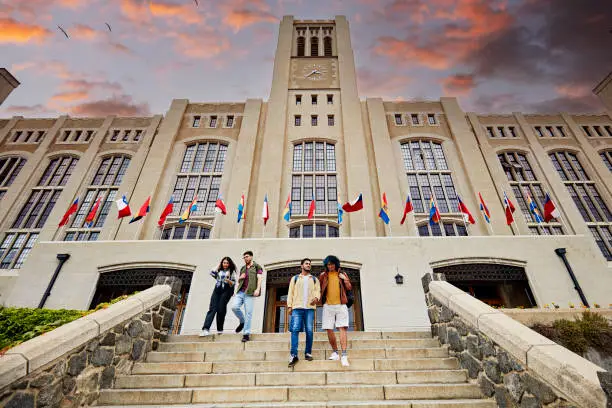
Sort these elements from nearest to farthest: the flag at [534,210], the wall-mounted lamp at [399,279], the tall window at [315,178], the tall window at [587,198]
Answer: the wall-mounted lamp at [399,279], the flag at [534,210], the tall window at [315,178], the tall window at [587,198]

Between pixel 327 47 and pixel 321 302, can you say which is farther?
pixel 327 47

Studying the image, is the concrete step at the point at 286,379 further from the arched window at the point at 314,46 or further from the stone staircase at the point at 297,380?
the arched window at the point at 314,46

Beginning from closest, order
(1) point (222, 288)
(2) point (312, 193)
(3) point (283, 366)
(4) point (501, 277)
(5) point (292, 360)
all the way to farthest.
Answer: (5) point (292, 360) < (3) point (283, 366) < (1) point (222, 288) < (4) point (501, 277) < (2) point (312, 193)

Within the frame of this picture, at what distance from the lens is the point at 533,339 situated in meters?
3.38

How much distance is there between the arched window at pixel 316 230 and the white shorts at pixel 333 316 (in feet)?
37.3

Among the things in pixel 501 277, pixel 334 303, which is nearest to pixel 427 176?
pixel 501 277

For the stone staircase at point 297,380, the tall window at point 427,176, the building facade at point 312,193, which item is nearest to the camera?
the stone staircase at point 297,380

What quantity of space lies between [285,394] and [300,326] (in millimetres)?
1117

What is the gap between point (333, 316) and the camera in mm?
5074

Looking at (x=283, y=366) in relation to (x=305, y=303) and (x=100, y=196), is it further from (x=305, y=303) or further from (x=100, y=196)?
(x=100, y=196)

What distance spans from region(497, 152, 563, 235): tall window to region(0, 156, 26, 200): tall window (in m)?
36.7

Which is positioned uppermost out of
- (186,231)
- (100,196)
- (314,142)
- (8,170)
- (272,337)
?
(314,142)

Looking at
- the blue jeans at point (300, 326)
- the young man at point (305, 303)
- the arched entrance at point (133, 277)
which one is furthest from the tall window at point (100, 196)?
the blue jeans at point (300, 326)

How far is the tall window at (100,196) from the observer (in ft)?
58.5
